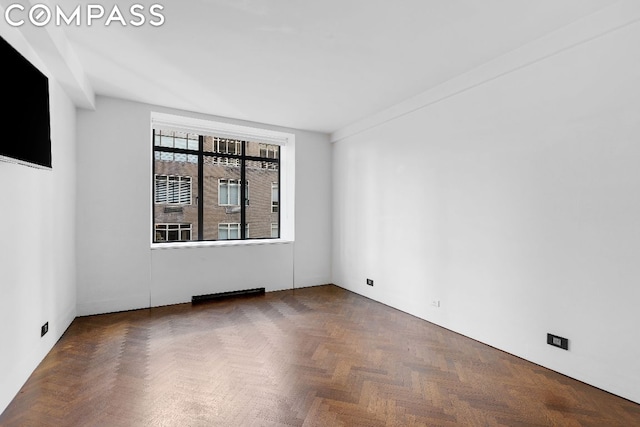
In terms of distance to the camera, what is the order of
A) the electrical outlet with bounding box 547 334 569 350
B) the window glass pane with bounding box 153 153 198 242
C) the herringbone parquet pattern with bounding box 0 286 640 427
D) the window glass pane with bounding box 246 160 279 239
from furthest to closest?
the window glass pane with bounding box 246 160 279 239, the window glass pane with bounding box 153 153 198 242, the electrical outlet with bounding box 547 334 569 350, the herringbone parquet pattern with bounding box 0 286 640 427

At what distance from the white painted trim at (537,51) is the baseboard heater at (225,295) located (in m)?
3.47

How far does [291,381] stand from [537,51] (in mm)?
3511

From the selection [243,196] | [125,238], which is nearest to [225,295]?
[125,238]

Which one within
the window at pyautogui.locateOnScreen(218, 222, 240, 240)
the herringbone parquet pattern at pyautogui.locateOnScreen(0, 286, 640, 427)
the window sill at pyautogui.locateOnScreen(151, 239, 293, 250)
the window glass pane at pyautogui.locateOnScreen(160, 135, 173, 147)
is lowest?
the herringbone parquet pattern at pyautogui.locateOnScreen(0, 286, 640, 427)

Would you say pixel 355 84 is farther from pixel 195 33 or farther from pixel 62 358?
pixel 62 358

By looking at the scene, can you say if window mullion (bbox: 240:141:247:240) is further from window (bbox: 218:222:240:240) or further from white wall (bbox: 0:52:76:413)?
white wall (bbox: 0:52:76:413)

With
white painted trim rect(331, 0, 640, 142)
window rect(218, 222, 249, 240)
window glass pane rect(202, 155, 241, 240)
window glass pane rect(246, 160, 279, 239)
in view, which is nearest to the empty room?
white painted trim rect(331, 0, 640, 142)

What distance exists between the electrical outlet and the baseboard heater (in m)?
3.84

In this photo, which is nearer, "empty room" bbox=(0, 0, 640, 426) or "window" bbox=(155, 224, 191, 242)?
"empty room" bbox=(0, 0, 640, 426)

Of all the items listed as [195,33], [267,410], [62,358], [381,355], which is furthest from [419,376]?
[195,33]

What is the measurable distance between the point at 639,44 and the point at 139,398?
4.36m

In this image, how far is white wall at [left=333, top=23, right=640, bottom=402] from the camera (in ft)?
7.64

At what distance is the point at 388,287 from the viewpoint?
180 inches

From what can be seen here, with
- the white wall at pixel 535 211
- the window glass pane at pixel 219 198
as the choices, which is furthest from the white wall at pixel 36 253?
the white wall at pixel 535 211
